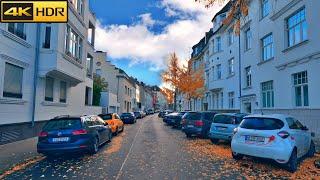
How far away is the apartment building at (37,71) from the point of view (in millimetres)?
14398

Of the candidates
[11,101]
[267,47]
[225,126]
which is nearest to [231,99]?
[267,47]

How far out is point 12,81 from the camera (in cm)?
1502

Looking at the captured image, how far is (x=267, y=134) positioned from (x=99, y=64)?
49673 mm

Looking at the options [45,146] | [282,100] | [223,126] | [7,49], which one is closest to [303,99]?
[282,100]

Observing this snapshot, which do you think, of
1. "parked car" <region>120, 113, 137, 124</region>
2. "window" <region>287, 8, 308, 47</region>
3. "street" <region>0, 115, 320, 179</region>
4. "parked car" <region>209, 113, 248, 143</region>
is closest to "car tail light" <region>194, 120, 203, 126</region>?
"parked car" <region>209, 113, 248, 143</region>

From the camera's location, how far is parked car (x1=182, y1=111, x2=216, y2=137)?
18.1 metres

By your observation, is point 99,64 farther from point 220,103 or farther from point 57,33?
point 57,33

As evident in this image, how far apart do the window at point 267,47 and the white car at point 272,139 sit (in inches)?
482

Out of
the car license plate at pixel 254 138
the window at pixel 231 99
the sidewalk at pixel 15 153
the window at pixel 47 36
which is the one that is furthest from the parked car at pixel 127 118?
the car license plate at pixel 254 138

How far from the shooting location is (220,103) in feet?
116

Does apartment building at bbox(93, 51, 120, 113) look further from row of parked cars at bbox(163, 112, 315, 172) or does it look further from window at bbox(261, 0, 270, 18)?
row of parked cars at bbox(163, 112, 315, 172)

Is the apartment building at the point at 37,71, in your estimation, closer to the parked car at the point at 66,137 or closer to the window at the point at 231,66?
the parked car at the point at 66,137

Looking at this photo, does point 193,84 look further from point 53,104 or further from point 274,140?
point 274,140

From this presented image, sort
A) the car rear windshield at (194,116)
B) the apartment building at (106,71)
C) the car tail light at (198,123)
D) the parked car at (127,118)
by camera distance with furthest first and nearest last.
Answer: the apartment building at (106,71) < the parked car at (127,118) < the car rear windshield at (194,116) < the car tail light at (198,123)
